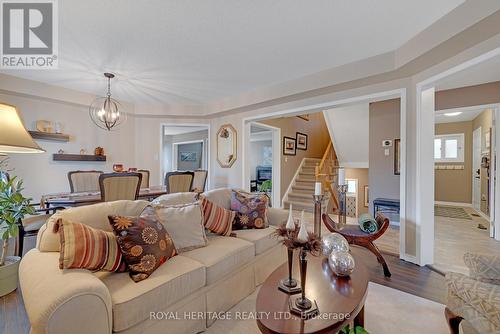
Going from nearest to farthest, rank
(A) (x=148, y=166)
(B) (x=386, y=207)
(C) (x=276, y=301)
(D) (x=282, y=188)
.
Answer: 1. (C) (x=276, y=301)
2. (B) (x=386, y=207)
3. (A) (x=148, y=166)
4. (D) (x=282, y=188)

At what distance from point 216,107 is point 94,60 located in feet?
7.61

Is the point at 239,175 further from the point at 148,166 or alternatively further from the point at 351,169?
the point at 351,169

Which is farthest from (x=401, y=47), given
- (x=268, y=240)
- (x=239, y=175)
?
(x=239, y=175)

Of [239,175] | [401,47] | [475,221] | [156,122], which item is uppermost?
[401,47]

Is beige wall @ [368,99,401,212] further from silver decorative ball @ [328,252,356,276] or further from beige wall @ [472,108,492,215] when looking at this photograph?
silver decorative ball @ [328,252,356,276]

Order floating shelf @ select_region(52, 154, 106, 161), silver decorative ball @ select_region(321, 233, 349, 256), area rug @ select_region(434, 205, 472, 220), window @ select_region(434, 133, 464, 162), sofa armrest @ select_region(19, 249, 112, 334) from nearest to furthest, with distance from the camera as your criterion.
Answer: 1. sofa armrest @ select_region(19, 249, 112, 334)
2. silver decorative ball @ select_region(321, 233, 349, 256)
3. floating shelf @ select_region(52, 154, 106, 161)
4. area rug @ select_region(434, 205, 472, 220)
5. window @ select_region(434, 133, 464, 162)

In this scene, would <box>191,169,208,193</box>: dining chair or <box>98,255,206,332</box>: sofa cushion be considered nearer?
<box>98,255,206,332</box>: sofa cushion

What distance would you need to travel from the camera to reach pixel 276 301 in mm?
1260

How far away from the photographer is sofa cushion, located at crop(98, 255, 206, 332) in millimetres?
1238

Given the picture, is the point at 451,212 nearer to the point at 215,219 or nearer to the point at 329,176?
the point at 329,176

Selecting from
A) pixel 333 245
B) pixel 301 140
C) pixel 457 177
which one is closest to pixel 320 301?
pixel 333 245

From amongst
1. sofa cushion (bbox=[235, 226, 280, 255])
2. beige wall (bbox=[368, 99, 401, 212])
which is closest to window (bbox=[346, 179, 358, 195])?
beige wall (bbox=[368, 99, 401, 212])

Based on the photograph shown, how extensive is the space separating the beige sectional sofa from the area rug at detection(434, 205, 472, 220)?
5.38 meters

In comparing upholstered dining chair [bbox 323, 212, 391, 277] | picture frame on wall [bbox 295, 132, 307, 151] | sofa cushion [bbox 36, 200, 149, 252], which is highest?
picture frame on wall [bbox 295, 132, 307, 151]
